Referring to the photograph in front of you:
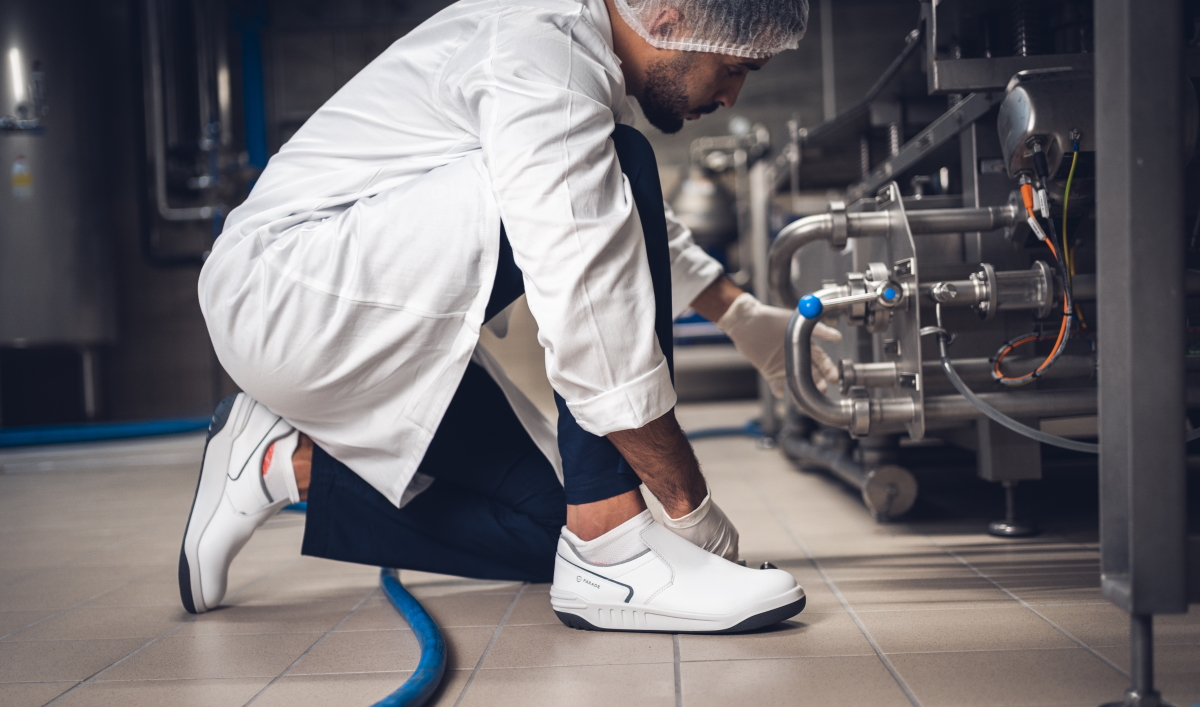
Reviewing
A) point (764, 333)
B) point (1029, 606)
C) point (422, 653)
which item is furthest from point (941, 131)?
point (422, 653)

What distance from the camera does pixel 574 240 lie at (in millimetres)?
808

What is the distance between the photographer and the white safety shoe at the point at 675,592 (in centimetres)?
85

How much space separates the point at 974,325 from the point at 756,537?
1.48 feet

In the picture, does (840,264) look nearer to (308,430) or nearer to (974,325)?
(974,325)

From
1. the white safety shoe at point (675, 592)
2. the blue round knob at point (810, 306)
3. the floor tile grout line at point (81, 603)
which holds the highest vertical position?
the blue round knob at point (810, 306)

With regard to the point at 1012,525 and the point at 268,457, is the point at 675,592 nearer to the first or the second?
the point at 268,457

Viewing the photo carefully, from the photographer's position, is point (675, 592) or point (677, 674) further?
point (675, 592)

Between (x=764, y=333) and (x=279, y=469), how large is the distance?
68 cm

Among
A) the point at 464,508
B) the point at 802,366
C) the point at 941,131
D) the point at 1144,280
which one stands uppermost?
the point at 941,131

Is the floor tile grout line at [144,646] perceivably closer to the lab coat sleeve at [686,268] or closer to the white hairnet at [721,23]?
the lab coat sleeve at [686,268]

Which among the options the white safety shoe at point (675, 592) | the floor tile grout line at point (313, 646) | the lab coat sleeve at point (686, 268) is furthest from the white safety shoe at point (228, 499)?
the lab coat sleeve at point (686, 268)

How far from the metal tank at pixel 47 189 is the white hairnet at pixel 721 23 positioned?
3606 millimetres

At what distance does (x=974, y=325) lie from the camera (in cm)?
124

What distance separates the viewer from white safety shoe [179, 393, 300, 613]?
3.41ft
